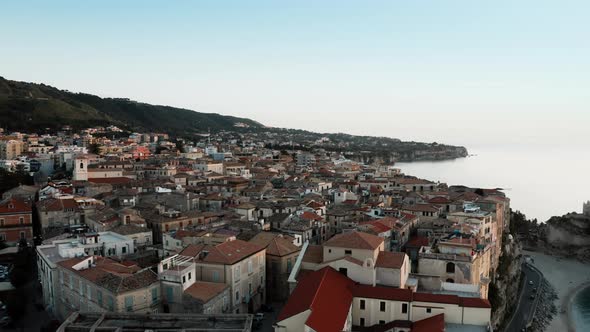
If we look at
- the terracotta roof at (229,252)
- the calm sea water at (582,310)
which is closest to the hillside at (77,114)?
the terracotta roof at (229,252)

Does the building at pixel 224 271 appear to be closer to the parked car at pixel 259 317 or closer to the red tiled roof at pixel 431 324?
the parked car at pixel 259 317

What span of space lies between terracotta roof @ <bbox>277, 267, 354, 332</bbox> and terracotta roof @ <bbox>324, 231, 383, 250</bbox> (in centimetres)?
173

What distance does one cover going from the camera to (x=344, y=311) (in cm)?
1788

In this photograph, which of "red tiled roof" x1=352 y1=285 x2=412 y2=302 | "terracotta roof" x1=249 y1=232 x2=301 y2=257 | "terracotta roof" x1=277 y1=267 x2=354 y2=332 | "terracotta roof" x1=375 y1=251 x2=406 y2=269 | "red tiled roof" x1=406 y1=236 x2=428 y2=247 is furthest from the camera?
"red tiled roof" x1=406 y1=236 x2=428 y2=247

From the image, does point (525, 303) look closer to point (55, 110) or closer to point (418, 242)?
point (418, 242)

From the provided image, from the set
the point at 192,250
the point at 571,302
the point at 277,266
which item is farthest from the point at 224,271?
the point at 571,302

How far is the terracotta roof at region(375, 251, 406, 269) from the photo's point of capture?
68.8 feet

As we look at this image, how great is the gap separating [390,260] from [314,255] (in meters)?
3.92

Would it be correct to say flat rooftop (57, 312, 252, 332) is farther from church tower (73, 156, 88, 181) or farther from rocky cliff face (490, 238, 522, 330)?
church tower (73, 156, 88, 181)

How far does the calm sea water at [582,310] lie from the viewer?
126ft

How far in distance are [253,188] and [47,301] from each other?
25640 mm

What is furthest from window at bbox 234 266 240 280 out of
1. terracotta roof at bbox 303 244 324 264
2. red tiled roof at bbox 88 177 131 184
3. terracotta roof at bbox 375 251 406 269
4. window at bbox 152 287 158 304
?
red tiled roof at bbox 88 177 131 184

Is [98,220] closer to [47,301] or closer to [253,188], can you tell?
[47,301]

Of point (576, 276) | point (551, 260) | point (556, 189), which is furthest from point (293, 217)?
point (556, 189)
